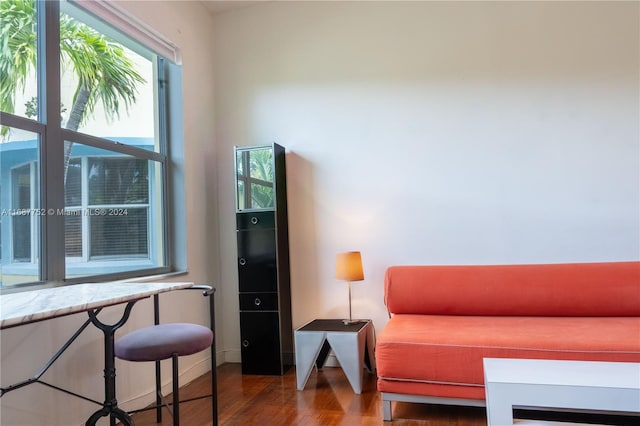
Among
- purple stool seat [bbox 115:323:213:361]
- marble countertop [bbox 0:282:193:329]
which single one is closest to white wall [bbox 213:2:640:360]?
purple stool seat [bbox 115:323:213:361]

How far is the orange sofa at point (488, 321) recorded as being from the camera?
6.53 feet

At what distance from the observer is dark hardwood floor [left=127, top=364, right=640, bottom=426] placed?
6.93 feet

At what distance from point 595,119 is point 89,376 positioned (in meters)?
3.28

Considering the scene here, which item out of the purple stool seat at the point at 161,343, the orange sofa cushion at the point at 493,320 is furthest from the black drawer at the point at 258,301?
the purple stool seat at the point at 161,343

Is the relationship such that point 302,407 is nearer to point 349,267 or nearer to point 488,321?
point 349,267

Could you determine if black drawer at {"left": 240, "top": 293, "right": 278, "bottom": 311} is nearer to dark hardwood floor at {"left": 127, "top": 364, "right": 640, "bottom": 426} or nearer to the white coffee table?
dark hardwood floor at {"left": 127, "top": 364, "right": 640, "bottom": 426}

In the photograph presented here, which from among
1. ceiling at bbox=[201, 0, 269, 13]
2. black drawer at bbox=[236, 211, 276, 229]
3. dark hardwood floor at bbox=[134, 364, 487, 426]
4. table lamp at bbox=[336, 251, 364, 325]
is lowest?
dark hardwood floor at bbox=[134, 364, 487, 426]

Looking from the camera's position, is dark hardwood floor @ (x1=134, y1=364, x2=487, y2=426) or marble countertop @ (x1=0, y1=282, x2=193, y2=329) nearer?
Result: marble countertop @ (x1=0, y1=282, x2=193, y2=329)

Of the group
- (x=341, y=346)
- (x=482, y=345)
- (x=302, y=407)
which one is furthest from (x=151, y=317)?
(x=482, y=345)

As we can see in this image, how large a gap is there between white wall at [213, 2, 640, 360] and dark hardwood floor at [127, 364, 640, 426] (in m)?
0.57

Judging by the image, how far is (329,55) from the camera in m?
3.17

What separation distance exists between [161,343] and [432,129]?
220 centimetres

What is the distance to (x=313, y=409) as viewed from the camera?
230 centimetres

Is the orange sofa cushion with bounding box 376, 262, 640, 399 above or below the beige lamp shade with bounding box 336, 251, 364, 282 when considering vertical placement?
below
